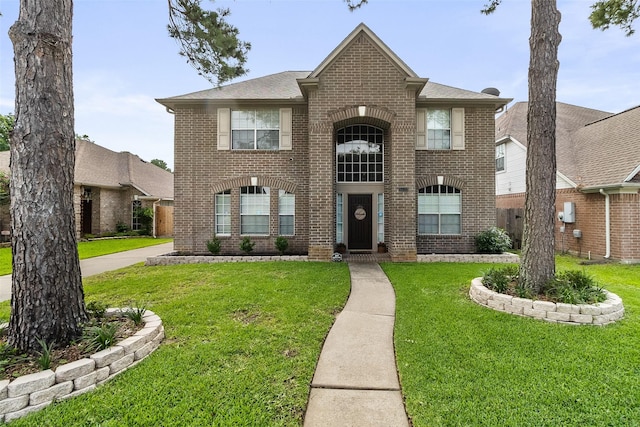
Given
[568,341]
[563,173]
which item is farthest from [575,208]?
[568,341]

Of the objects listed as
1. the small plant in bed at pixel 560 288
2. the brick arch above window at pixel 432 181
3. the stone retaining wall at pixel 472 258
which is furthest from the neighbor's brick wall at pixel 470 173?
the small plant in bed at pixel 560 288

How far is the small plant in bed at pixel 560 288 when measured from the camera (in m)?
4.75

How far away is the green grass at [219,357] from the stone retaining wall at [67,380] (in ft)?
0.35

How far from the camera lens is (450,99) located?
403 inches

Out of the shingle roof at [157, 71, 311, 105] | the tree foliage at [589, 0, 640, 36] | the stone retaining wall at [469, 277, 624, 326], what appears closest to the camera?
the stone retaining wall at [469, 277, 624, 326]

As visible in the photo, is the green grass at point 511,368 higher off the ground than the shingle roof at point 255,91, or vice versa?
the shingle roof at point 255,91

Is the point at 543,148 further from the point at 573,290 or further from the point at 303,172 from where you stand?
the point at 303,172

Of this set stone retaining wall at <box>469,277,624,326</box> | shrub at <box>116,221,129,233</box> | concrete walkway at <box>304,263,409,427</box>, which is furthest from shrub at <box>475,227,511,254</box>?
shrub at <box>116,221,129,233</box>

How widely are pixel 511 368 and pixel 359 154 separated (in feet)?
27.9

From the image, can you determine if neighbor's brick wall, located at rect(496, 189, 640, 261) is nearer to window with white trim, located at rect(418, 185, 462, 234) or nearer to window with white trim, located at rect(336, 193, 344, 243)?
window with white trim, located at rect(418, 185, 462, 234)

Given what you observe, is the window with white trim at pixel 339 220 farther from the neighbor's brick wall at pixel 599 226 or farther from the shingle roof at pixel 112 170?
the shingle roof at pixel 112 170

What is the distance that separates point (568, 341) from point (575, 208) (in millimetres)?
10041

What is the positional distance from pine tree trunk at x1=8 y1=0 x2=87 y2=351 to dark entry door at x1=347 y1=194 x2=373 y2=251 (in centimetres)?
836

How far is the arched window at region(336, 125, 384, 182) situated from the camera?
35.1 ft
